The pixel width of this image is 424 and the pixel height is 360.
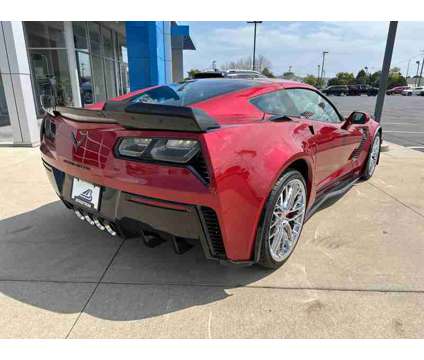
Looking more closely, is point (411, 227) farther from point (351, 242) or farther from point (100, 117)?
point (100, 117)

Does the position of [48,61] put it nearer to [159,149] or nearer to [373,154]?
[373,154]

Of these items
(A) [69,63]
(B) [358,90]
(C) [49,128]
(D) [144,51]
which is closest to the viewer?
(C) [49,128]

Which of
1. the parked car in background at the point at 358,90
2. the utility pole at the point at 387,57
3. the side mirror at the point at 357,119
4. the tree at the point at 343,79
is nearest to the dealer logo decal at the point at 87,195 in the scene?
the side mirror at the point at 357,119

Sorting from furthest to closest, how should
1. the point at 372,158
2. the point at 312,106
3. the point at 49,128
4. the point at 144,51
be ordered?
the point at 144,51 → the point at 372,158 → the point at 312,106 → the point at 49,128

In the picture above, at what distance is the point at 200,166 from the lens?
1.85m

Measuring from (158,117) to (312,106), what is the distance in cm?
196

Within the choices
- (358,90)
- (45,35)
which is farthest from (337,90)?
(45,35)

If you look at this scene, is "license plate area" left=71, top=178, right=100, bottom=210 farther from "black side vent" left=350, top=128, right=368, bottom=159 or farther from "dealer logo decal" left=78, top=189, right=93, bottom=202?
"black side vent" left=350, top=128, right=368, bottom=159

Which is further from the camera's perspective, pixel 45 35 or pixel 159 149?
pixel 45 35

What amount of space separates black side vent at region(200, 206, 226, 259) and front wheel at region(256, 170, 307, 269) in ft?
0.92

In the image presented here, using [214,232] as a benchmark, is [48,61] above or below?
above

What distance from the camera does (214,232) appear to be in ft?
6.43

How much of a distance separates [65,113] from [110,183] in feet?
2.50

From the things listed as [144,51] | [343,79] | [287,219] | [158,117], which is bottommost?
[343,79]
